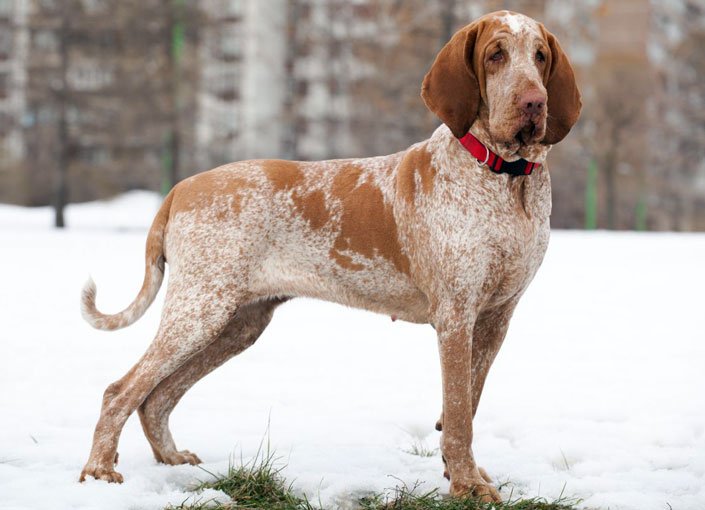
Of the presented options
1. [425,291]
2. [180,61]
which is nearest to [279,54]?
[180,61]

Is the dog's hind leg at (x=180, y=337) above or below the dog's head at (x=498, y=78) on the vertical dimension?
below

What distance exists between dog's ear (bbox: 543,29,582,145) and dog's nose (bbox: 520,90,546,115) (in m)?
0.25

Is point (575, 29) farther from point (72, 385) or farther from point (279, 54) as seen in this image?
point (72, 385)

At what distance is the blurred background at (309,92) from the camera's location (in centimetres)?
1853

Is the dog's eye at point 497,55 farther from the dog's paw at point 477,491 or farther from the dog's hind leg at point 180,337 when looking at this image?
the dog's paw at point 477,491

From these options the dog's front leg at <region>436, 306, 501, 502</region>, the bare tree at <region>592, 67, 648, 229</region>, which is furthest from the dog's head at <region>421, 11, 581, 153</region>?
the bare tree at <region>592, 67, 648, 229</region>

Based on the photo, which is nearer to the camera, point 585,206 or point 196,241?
point 196,241

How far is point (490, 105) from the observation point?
11.2ft

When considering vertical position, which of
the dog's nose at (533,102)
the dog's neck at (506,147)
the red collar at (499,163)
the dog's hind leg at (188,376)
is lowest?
the dog's hind leg at (188,376)

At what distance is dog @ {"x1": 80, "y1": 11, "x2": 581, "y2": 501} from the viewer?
11.4 ft

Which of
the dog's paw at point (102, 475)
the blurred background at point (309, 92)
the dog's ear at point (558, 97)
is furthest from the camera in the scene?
the blurred background at point (309, 92)

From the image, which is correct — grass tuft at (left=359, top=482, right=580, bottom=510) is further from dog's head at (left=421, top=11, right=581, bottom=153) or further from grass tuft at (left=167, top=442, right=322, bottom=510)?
dog's head at (left=421, top=11, right=581, bottom=153)

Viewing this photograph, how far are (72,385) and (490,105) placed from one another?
3412 mm

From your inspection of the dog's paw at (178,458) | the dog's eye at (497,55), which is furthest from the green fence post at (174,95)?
the dog's eye at (497,55)
